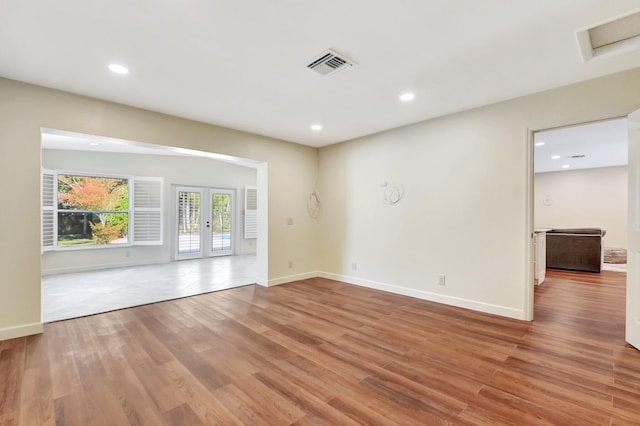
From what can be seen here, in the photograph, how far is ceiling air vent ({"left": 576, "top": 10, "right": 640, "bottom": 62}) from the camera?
6.63 ft

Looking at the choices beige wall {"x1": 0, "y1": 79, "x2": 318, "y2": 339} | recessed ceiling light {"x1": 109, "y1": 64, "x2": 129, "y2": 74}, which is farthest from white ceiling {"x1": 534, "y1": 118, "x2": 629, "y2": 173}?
beige wall {"x1": 0, "y1": 79, "x2": 318, "y2": 339}

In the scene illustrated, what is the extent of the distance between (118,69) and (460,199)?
4.07 metres

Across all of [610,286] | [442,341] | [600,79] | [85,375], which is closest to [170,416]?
[85,375]

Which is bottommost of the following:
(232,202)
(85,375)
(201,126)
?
(85,375)

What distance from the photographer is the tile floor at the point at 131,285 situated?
3.91 meters

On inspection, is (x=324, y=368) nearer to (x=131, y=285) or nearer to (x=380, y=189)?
(x=380, y=189)

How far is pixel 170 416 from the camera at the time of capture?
1.73 metres

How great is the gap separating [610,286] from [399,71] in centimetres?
524

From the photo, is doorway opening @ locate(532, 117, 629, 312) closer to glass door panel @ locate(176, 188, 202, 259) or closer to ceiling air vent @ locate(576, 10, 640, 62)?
ceiling air vent @ locate(576, 10, 640, 62)

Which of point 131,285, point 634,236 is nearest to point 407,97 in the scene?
point 634,236

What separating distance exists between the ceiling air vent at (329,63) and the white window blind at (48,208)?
655 centimetres

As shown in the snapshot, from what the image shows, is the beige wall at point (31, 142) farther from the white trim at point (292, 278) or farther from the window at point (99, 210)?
the window at point (99, 210)

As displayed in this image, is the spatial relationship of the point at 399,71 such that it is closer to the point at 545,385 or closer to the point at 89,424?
the point at 545,385

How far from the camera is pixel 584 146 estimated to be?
18.9 feet
